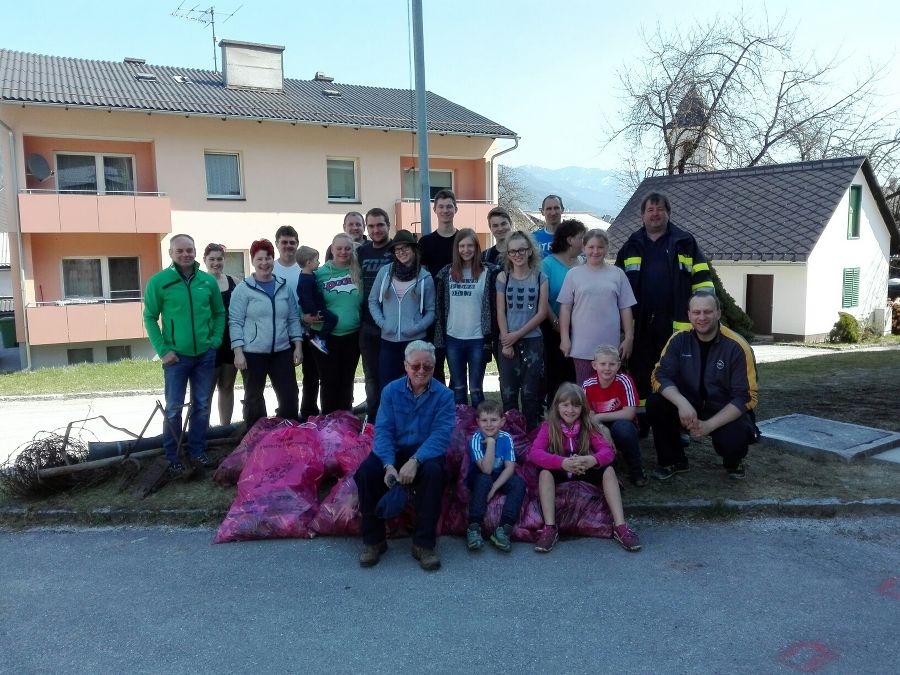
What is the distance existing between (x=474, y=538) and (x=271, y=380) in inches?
102

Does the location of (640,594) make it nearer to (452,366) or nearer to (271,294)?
(452,366)

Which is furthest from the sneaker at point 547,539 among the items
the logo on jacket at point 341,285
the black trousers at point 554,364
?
the logo on jacket at point 341,285

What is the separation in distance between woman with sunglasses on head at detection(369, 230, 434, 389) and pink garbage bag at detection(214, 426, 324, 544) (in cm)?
93

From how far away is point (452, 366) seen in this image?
639 centimetres

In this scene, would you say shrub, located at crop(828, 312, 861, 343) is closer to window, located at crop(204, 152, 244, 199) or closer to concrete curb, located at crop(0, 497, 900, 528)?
window, located at crop(204, 152, 244, 199)

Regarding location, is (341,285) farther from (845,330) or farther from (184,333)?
(845,330)

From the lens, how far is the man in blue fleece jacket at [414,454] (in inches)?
183

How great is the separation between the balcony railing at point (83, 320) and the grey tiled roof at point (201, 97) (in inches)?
196

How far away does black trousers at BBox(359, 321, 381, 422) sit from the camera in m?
6.46

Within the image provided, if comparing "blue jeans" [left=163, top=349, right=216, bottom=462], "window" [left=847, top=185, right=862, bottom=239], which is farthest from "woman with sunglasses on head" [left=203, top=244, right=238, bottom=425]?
"window" [left=847, top=185, right=862, bottom=239]

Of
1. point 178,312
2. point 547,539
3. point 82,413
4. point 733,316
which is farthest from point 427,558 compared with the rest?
point 733,316

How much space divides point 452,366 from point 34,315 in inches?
631

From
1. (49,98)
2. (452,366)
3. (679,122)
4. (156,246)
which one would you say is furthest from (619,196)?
(452,366)

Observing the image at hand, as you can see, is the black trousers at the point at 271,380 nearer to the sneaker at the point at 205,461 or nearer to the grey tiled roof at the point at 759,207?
the sneaker at the point at 205,461
